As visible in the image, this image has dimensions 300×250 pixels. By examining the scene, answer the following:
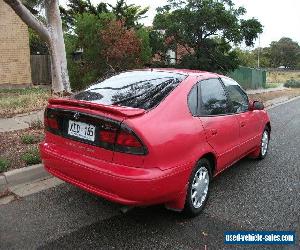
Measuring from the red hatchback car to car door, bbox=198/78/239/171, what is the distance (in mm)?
12

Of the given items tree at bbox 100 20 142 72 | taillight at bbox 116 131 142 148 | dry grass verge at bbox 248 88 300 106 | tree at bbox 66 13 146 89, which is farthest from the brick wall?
taillight at bbox 116 131 142 148

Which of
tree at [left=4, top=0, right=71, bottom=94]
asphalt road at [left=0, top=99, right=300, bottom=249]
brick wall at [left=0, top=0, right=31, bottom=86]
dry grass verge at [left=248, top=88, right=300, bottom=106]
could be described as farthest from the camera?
dry grass verge at [left=248, top=88, right=300, bottom=106]

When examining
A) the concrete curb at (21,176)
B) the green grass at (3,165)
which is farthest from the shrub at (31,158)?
the green grass at (3,165)

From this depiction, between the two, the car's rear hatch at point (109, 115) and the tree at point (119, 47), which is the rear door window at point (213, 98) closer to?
the car's rear hatch at point (109, 115)

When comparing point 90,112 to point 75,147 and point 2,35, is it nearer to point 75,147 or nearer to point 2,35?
point 75,147

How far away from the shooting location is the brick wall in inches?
682

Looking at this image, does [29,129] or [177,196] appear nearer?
[177,196]

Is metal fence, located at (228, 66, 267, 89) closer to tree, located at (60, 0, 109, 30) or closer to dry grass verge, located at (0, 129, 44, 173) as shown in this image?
tree, located at (60, 0, 109, 30)

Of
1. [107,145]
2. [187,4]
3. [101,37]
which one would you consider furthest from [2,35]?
[107,145]

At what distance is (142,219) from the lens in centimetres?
423

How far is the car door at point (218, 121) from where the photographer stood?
446 cm

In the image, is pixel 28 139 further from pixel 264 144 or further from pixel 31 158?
pixel 264 144

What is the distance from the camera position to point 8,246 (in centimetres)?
358

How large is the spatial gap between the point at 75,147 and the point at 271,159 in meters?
4.16
